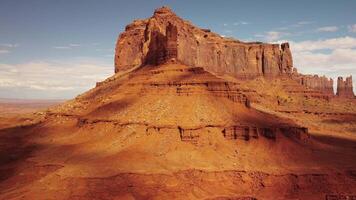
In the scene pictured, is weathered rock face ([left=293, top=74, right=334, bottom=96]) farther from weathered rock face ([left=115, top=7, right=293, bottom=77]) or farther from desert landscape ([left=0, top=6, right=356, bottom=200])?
desert landscape ([left=0, top=6, right=356, bottom=200])

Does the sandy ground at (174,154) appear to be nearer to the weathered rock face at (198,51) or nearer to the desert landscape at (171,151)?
the desert landscape at (171,151)

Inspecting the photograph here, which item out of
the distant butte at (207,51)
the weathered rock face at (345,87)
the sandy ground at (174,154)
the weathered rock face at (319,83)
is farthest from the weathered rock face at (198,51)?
the weathered rock face at (345,87)

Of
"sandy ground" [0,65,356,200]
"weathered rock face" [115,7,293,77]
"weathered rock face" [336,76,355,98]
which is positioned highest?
"weathered rock face" [115,7,293,77]

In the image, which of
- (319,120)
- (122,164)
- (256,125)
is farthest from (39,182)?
(319,120)

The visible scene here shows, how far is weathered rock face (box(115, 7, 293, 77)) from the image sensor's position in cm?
8975

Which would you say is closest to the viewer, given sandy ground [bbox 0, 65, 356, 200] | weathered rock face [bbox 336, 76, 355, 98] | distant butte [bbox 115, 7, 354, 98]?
sandy ground [bbox 0, 65, 356, 200]

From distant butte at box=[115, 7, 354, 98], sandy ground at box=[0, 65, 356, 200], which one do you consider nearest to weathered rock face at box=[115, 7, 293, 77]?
distant butte at box=[115, 7, 354, 98]

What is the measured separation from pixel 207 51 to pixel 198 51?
7.94 m

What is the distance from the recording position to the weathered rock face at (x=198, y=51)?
89.8 m

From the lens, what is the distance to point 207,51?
4747 inches

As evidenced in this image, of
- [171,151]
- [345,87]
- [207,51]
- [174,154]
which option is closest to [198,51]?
[207,51]

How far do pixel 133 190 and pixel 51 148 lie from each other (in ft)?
66.8

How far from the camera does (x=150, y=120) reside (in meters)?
47.6

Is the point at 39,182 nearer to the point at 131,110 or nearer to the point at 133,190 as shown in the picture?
the point at 133,190
